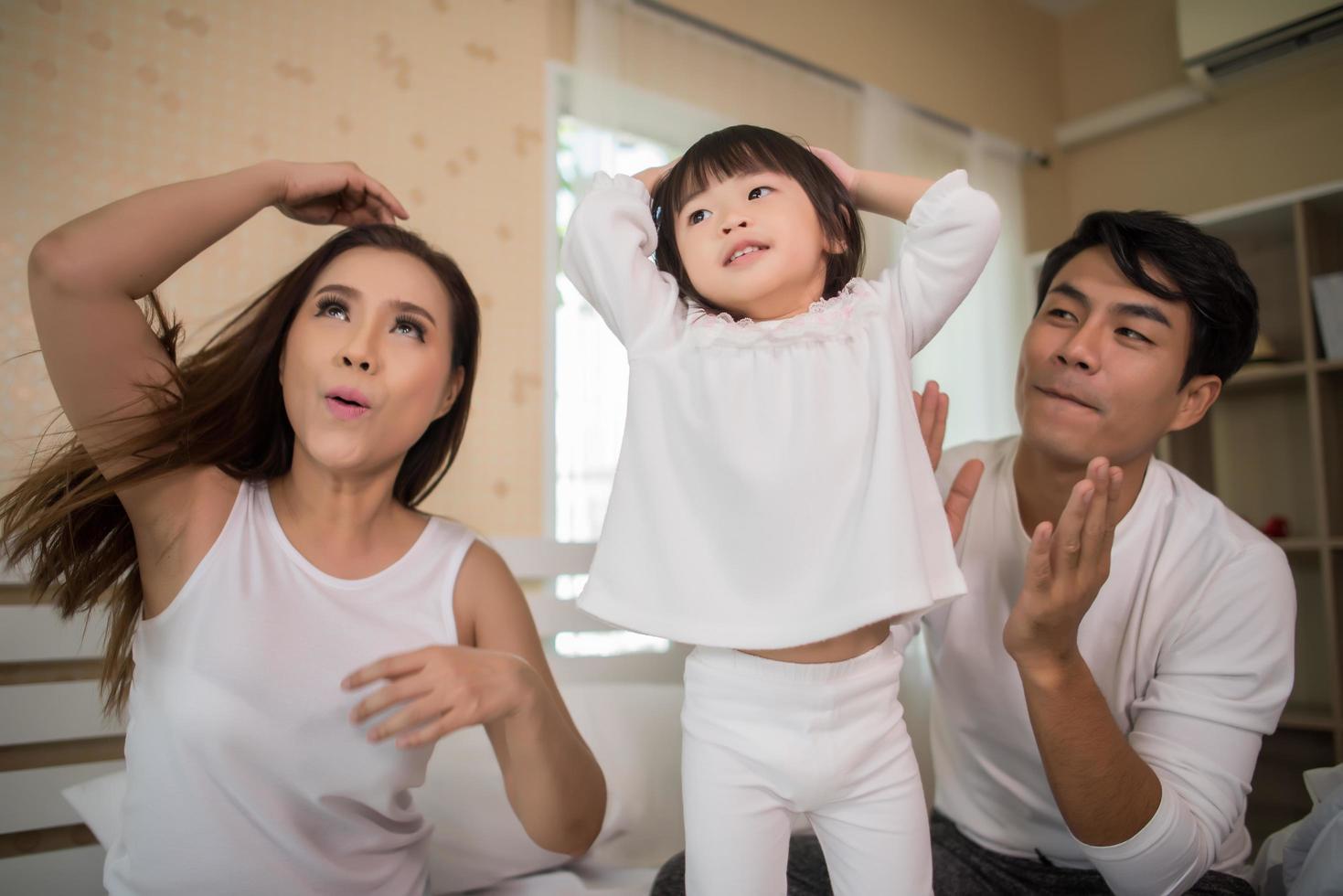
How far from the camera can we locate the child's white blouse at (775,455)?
0.94 m

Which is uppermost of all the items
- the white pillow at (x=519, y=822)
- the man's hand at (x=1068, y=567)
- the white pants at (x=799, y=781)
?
the man's hand at (x=1068, y=567)

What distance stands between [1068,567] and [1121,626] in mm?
448

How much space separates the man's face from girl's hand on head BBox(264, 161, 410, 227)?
0.98 meters

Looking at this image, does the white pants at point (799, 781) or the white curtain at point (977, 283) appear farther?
the white curtain at point (977, 283)

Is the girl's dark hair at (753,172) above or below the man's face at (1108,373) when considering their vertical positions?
above

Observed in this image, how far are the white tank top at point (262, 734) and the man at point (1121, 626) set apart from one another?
44 centimetres

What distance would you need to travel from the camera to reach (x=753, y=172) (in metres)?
1.05

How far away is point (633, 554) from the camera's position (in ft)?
3.26

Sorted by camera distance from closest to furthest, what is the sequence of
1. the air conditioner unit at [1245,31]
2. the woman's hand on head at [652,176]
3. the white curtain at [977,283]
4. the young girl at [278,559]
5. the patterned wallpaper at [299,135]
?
1. the young girl at [278,559]
2. the woman's hand on head at [652,176]
3. the patterned wallpaper at [299,135]
4. the air conditioner unit at [1245,31]
5. the white curtain at [977,283]

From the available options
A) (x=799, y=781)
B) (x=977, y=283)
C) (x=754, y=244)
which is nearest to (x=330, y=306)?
(x=754, y=244)

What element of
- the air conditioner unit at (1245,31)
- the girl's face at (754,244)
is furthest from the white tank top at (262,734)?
the air conditioner unit at (1245,31)

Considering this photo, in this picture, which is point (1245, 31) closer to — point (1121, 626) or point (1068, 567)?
point (1121, 626)

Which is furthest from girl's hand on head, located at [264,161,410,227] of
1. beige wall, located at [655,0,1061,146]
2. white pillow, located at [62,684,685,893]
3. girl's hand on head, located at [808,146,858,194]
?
beige wall, located at [655,0,1061,146]

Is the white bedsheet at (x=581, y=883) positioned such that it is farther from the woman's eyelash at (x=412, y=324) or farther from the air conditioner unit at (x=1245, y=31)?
the air conditioner unit at (x=1245, y=31)
